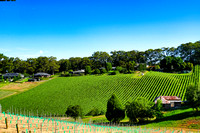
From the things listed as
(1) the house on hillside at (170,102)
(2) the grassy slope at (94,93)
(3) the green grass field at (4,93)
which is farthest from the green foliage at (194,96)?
(3) the green grass field at (4,93)

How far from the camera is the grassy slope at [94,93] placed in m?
46.0

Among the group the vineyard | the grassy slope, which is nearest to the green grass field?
the vineyard

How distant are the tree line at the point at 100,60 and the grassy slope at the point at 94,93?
3521 cm

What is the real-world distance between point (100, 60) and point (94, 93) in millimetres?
68540

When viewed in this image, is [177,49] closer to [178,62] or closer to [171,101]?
[178,62]

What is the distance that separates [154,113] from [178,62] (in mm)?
65785

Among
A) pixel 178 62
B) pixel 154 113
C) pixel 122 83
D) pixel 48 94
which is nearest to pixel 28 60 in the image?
pixel 48 94

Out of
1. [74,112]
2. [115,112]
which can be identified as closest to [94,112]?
[74,112]

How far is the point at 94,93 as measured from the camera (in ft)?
181

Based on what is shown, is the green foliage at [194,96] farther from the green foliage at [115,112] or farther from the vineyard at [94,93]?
the vineyard at [94,93]

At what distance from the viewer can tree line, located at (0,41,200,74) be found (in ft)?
341

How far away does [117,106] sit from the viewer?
97.8 feet

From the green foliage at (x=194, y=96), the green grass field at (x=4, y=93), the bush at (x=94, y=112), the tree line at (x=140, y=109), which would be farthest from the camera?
the green grass field at (x=4, y=93)

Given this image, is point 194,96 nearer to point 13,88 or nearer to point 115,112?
point 115,112
